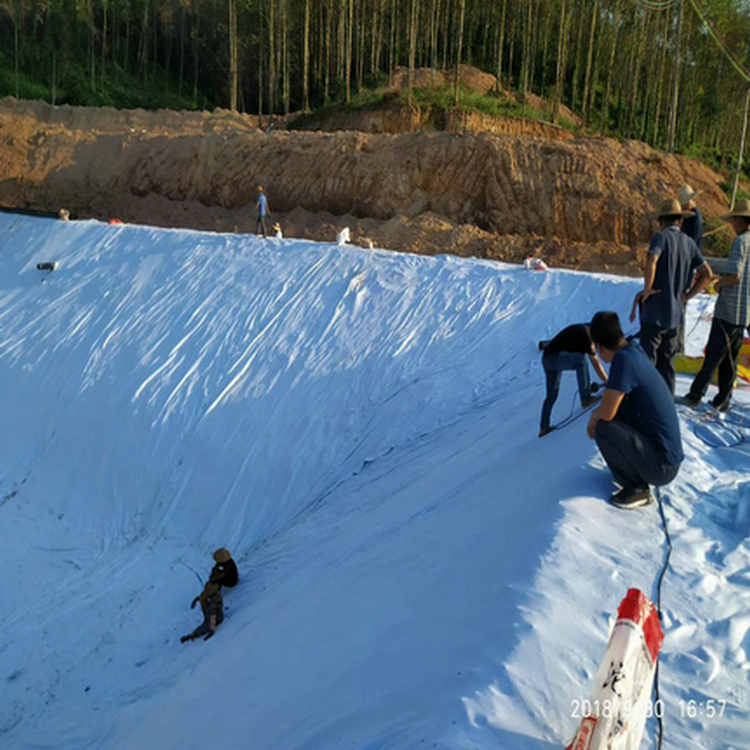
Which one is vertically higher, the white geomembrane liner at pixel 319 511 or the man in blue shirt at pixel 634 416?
the man in blue shirt at pixel 634 416

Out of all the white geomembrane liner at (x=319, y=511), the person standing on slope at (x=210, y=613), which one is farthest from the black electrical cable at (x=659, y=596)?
the person standing on slope at (x=210, y=613)

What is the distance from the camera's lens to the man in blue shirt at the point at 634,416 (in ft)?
12.5

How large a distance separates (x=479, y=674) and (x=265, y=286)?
886 cm

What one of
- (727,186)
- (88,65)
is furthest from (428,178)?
(88,65)

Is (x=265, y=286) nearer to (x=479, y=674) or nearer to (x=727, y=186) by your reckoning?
(x=479, y=674)

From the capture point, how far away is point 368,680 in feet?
11.0

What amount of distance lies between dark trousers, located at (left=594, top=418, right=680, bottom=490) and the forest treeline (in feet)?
65.1

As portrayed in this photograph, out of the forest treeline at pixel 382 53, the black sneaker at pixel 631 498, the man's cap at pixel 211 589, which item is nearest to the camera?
the black sneaker at pixel 631 498

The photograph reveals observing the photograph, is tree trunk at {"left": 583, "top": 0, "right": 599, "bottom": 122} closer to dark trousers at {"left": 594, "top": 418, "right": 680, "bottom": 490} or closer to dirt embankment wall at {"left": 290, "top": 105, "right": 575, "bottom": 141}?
dirt embankment wall at {"left": 290, "top": 105, "right": 575, "bottom": 141}

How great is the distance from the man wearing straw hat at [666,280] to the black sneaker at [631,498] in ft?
5.28

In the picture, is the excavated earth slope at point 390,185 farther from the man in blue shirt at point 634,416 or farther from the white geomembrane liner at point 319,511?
the man in blue shirt at point 634,416

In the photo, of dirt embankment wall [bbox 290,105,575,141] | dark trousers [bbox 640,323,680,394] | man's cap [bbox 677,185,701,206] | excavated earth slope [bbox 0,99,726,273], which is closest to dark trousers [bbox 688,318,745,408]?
dark trousers [bbox 640,323,680,394]

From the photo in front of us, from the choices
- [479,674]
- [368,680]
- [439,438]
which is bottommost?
[439,438]

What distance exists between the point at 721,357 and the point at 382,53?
97.2 ft
